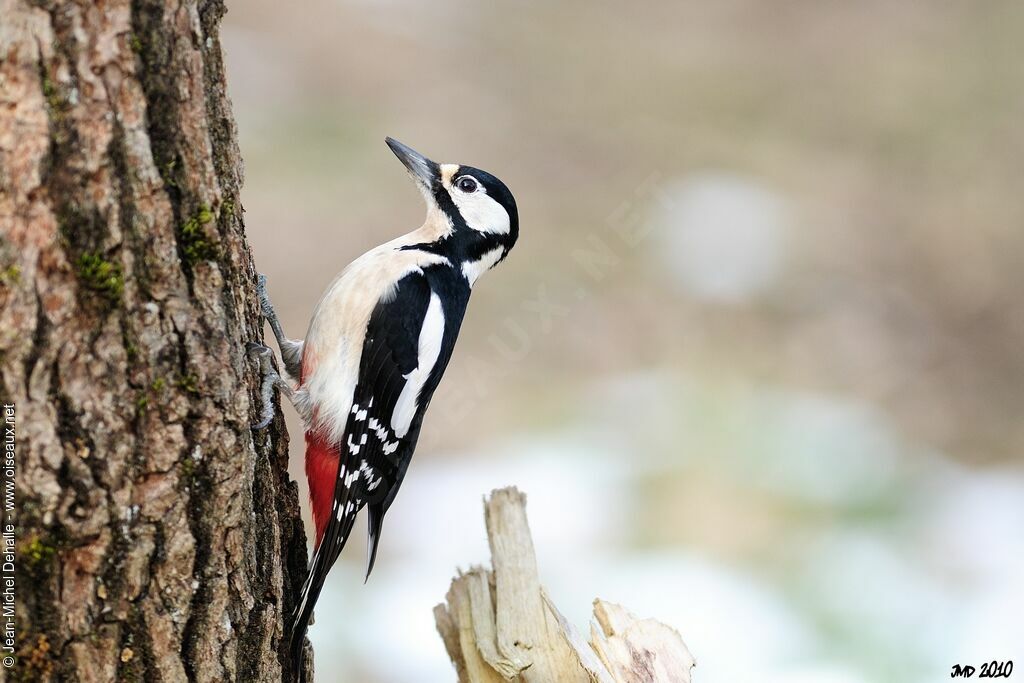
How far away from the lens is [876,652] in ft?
14.3

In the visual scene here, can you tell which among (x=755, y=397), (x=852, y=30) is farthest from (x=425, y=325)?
(x=852, y=30)

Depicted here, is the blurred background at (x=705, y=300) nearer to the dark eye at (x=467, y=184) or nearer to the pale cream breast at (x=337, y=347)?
the pale cream breast at (x=337, y=347)

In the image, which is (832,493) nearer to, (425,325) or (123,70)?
(425,325)

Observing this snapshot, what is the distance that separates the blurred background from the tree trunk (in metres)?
2.49

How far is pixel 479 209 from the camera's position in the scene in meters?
3.44

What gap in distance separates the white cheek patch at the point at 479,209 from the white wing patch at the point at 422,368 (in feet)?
1.40

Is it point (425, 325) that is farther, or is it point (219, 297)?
point (425, 325)

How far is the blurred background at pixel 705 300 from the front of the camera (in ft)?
15.7

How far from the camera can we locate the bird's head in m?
3.42

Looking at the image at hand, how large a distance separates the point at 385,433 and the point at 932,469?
3962 millimetres

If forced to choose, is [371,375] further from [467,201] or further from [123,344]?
[123,344]

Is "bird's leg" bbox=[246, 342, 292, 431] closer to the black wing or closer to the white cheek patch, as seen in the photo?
the black wing
